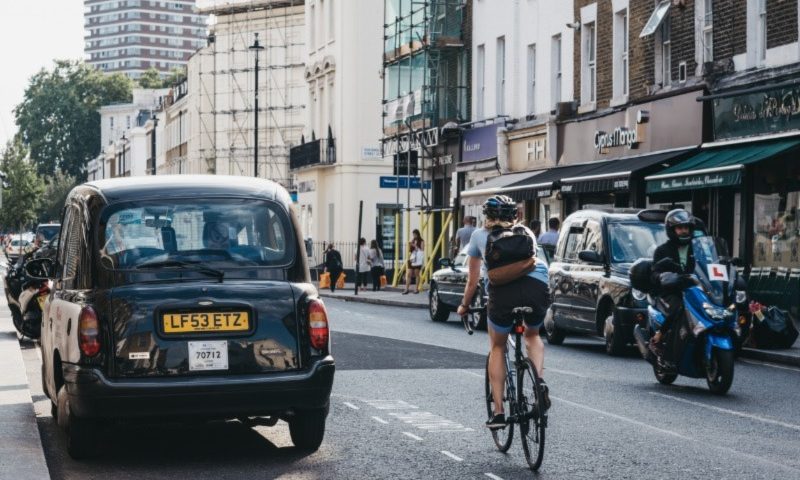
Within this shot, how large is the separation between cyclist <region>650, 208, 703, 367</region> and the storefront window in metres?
10.8

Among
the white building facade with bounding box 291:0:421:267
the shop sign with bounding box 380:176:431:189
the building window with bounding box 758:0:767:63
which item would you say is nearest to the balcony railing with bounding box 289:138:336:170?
the white building facade with bounding box 291:0:421:267

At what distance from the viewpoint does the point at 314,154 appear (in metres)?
61.6

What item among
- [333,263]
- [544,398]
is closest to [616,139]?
[333,263]

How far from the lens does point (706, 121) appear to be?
2853 cm

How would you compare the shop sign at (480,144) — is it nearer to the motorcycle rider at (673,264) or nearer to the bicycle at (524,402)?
the motorcycle rider at (673,264)

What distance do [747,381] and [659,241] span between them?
13.4 ft

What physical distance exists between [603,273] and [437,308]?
8.13 m

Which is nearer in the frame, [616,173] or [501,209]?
[501,209]

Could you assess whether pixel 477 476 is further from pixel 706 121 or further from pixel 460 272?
pixel 706 121

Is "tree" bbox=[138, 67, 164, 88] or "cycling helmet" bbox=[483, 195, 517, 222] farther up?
"tree" bbox=[138, 67, 164, 88]

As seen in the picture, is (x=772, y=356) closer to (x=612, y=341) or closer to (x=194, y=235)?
(x=612, y=341)

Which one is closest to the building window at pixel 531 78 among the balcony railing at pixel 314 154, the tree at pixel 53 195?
the balcony railing at pixel 314 154

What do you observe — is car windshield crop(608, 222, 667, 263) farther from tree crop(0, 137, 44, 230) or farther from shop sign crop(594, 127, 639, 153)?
tree crop(0, 137, 44, 230)

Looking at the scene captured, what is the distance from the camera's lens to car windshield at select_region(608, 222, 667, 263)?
19.3 metres
